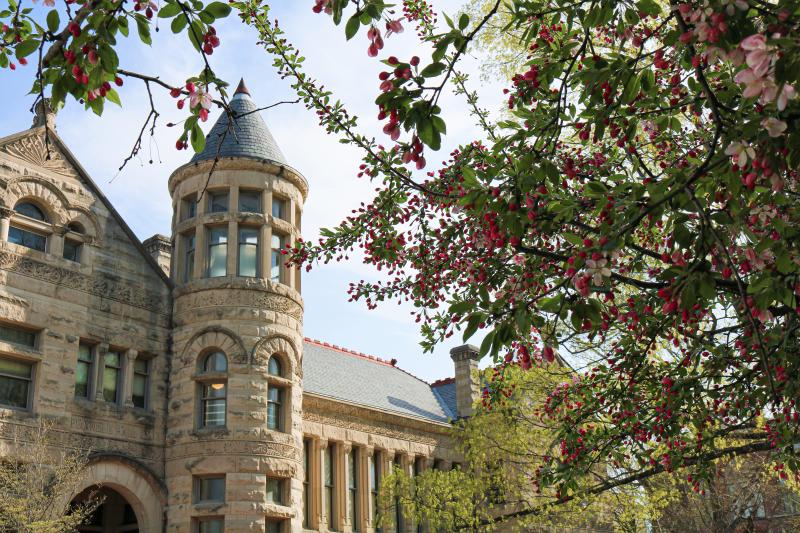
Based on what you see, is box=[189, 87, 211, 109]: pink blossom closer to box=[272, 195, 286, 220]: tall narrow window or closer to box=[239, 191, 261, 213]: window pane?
box=[239, 191, 261, 213]: window pane

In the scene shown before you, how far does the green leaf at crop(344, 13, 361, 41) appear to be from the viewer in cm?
500

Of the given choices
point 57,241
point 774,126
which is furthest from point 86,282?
point 774,126

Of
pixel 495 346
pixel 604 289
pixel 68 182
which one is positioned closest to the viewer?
pixel 495 346

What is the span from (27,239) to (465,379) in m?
19.1

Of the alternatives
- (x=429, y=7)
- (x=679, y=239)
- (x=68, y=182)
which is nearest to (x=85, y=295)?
(x=68, y=182)

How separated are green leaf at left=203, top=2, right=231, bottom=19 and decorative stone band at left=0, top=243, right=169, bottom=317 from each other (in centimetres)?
1570

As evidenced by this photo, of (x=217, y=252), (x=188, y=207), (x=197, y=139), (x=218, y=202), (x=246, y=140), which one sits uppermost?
(x=246, y=140)

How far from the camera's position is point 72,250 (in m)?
21.0

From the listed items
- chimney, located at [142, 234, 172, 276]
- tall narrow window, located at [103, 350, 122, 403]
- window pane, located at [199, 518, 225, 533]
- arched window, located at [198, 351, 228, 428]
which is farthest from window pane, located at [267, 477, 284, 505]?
chimney, located at [142, 234, 172, 276]

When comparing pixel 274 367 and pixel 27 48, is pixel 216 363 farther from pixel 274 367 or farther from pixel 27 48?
pixel 27 48

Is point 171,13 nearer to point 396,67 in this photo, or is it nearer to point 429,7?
point 396,67

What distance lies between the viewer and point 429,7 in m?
10.7

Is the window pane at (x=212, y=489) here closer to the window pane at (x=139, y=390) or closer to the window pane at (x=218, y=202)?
the window pane at (x=139, y=390)

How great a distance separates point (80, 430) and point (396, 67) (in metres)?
16.8
